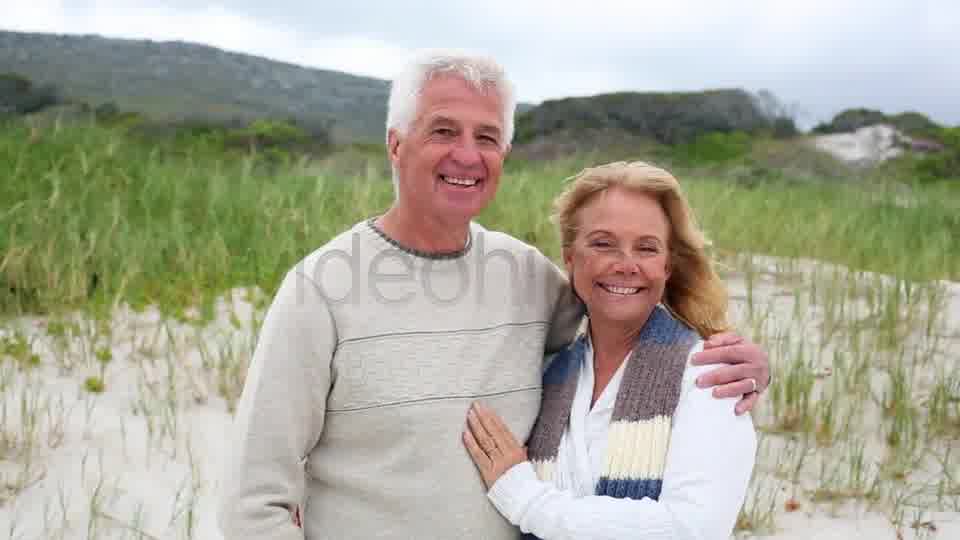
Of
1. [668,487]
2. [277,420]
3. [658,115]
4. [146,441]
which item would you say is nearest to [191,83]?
[658,115]

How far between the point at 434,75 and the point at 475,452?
862 mm

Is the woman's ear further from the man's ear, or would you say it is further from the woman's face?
the man's ear

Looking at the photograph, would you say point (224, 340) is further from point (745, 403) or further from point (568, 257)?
point (745, 403)

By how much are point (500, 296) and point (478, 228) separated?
0.26 m

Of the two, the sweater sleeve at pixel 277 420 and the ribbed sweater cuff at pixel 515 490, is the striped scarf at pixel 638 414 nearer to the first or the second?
the ribbed sweater cuff at pixel 515 490

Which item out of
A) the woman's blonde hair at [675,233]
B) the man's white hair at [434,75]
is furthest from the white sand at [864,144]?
the man's white hair at [434,75]

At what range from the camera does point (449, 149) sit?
197 centimetres

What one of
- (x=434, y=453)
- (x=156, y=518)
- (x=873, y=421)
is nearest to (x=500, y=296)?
(x=434, y=453)

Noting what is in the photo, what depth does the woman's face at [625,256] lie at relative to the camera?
2.02 m

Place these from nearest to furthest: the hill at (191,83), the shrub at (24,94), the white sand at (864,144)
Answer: the shrub at (24,94) < the hill at (191,83) < the white sand at (864,144)

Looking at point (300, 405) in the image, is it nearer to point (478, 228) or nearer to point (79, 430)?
point (478, 228)

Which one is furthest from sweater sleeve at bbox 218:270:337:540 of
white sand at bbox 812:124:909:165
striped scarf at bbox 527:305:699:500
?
white sand at bbox 812:124:909:165

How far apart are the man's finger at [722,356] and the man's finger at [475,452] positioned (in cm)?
51

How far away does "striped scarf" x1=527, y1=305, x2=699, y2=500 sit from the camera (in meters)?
1.82
